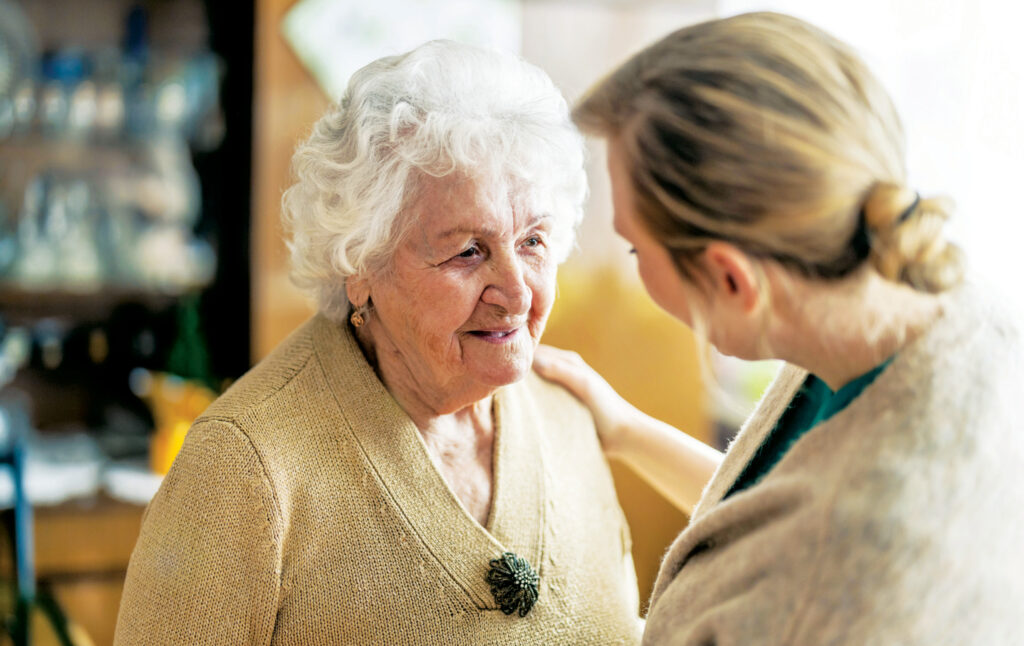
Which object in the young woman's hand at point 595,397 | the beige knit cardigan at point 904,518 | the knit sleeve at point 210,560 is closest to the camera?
the beige knit cardigan at point 904,518

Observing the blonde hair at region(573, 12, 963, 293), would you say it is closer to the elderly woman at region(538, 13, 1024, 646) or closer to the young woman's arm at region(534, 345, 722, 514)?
the elderly woman at region(538, 13, 1024, 646)

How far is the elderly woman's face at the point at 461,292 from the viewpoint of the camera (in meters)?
1.15

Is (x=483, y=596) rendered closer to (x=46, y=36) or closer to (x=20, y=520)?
(x=20, y=520)

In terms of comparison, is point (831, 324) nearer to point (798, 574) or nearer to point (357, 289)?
point (798, 574)

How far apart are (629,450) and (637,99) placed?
78 cm

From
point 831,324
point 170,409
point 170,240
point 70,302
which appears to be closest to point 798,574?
point 831,324

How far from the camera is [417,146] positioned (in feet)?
3.72

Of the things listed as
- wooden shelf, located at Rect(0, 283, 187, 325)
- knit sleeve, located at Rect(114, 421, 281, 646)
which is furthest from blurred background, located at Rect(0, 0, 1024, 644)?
knit sleeve, located at Rect(114, 421, 281, 646)

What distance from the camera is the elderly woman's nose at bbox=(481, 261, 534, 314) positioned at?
3.87 feet

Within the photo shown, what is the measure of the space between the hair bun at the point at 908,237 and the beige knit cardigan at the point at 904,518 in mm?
48

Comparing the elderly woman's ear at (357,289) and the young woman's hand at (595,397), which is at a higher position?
the elderly woman's ear at (357,289)

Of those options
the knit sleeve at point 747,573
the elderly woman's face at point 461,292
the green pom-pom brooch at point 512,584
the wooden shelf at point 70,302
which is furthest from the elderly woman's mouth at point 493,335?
the wooden shelf at point 70,302

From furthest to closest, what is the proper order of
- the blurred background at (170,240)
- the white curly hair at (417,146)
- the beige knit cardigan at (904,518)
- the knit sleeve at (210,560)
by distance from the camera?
the blurred background at (170,240) < the white curly hair at (417,146) < the knit sleeve at (210,560) < the beige knit cardigan at (904,518)

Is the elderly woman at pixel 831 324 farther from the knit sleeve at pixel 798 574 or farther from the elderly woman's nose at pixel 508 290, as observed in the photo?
the elderly woman's nose at pixel 508 290
